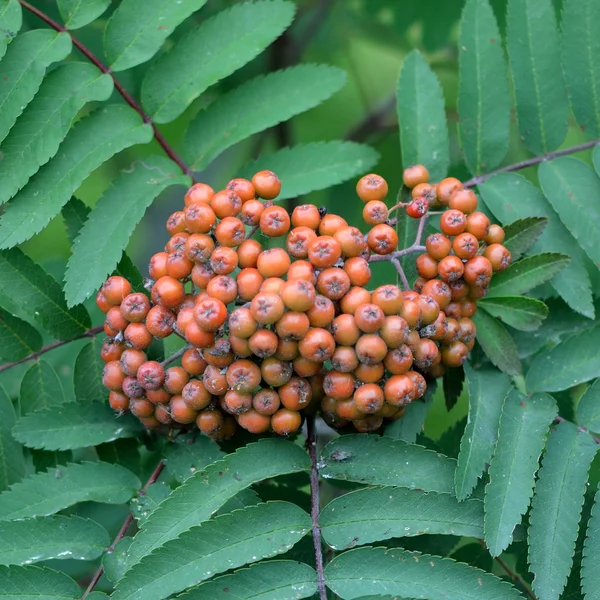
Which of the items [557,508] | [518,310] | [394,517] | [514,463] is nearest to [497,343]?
[518,310]

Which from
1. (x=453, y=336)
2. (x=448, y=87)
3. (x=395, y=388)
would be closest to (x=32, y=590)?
(x=395, y=388)

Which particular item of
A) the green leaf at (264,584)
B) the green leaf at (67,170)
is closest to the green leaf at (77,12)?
the green leaf at (67,170)

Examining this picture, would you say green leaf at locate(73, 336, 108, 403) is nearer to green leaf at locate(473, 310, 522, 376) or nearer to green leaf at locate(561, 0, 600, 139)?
green leaf at locate(473, 310, 522, 376)

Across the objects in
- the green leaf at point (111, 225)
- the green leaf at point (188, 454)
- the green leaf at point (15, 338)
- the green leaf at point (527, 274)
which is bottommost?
the green leaf at point (188, 454)

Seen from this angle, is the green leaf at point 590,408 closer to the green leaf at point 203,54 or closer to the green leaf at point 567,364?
the green leaf at point 567,364

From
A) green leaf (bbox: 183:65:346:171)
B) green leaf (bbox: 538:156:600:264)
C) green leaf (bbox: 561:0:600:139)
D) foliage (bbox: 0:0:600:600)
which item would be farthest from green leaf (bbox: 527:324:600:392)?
green leaf (bbox: 183:65:346:171)

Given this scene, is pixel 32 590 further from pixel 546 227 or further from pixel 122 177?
pixel 546 227
